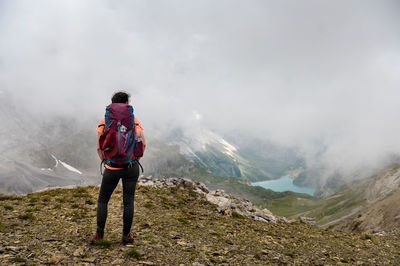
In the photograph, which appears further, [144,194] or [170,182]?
[170,182]

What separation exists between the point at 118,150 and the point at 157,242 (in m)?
4.88

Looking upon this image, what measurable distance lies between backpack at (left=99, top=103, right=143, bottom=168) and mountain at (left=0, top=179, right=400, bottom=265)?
3.49 metres

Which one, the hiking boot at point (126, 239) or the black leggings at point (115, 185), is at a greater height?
the black leggings at point (115, 185)

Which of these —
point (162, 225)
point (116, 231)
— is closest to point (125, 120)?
point (116, 231)

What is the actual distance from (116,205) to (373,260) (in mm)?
16879

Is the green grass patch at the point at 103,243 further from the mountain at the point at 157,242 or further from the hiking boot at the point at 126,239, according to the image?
the hiking boot at the point at 126,239

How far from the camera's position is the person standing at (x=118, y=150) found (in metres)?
8.48

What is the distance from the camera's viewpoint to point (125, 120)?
877 cm

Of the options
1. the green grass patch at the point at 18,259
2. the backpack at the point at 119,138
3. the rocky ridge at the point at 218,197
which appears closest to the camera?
the green grass patch at the point at 18,259

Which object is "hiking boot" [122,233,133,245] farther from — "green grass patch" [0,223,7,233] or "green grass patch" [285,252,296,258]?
"green grass patch" [285,252,296,258]

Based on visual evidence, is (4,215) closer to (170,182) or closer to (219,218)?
(219,218)

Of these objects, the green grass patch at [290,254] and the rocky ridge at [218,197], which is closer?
the green grass patch at [290,254]

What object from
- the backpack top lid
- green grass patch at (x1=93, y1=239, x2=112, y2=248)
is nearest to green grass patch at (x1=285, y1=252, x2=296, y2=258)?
green grass patch at (x1=93, y1=239, x2=112, y2=248)

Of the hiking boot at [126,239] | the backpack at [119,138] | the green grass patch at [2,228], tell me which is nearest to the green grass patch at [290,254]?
the hiking boot at [126,239]
